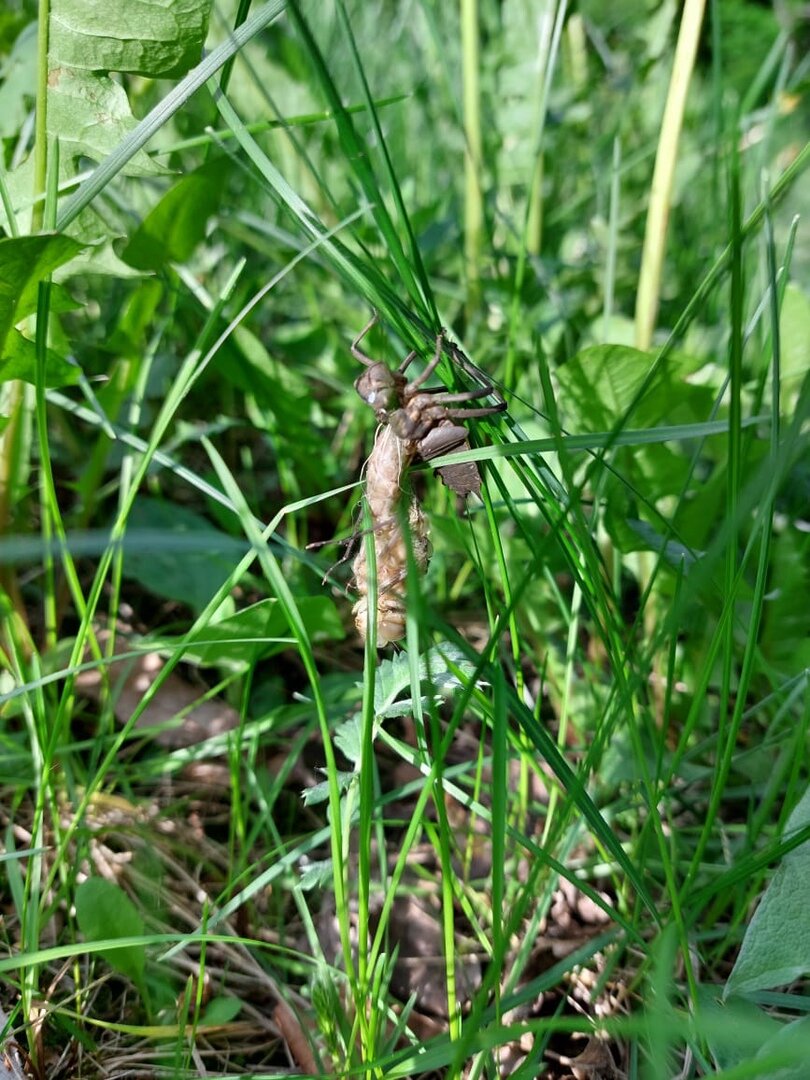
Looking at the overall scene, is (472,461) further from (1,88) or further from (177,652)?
(1,88)

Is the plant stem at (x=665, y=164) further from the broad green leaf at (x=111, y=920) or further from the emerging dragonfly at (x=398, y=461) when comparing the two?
the broad green leaf at (x=111, y=920)

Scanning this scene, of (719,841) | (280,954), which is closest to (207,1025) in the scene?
(280,954)

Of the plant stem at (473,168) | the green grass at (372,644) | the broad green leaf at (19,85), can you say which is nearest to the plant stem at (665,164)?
the green grass at (372,644)

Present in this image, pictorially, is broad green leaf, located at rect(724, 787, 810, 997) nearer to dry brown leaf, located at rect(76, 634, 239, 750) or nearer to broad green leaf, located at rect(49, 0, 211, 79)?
dry brown leaf, located at rect(76, 634, 239, 750)

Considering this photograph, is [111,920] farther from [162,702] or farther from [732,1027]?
[732,1027]

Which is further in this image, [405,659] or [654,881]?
[654,881]

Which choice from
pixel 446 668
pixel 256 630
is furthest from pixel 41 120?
pixel 446 668
